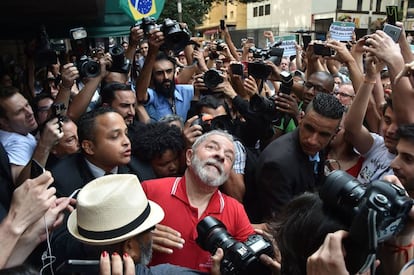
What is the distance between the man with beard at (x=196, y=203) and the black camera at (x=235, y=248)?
0.71 feet

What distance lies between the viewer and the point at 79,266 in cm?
135

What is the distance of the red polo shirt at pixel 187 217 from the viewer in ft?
6.71

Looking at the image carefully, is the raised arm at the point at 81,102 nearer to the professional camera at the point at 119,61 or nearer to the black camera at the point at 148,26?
the professional camera at the point at 119,61

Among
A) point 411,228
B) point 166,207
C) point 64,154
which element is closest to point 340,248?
point 411,228

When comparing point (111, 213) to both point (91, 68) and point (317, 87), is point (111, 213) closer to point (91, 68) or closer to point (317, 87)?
point (91, 68)

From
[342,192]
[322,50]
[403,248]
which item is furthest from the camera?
[322,50]

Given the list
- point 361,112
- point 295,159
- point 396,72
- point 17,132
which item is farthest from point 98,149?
point 396,72

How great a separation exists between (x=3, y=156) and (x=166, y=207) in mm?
1083

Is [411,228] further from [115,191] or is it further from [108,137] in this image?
[108,137]

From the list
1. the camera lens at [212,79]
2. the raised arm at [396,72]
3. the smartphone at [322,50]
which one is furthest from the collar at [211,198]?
the smartphone at [322,50]

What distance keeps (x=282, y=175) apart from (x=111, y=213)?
1.15m

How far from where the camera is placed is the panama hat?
5.15 feet

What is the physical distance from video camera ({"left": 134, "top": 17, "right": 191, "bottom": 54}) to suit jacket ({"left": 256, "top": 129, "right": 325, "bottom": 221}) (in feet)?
5.65

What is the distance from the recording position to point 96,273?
1374 mm
